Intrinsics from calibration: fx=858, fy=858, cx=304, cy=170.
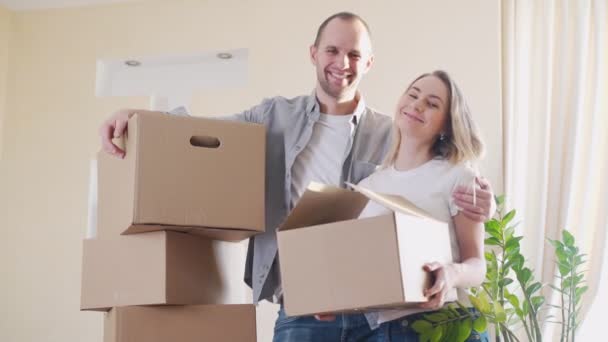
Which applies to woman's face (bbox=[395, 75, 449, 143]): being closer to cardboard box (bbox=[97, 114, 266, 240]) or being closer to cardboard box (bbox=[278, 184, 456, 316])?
cardboard box (bbox=[278, 184, 456, 316])

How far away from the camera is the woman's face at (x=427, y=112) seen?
1.81m

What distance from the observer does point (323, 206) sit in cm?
168

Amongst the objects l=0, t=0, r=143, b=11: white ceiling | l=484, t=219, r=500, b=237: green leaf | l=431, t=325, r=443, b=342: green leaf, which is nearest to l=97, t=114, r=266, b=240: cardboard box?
l=431, t=325, r=443, b=342: green leaf

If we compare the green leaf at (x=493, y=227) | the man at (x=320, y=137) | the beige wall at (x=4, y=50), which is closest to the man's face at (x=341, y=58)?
the man at (x=320, y=137)

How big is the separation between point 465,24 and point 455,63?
0.59ft

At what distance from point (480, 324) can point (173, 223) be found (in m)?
0.67

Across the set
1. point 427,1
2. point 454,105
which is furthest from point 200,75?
point 454,105

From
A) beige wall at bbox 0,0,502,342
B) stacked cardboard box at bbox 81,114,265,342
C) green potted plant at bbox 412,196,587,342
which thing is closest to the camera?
stacked cardboard box at bbox 81,114,265,342

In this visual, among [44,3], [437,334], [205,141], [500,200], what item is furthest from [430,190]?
[44,3]

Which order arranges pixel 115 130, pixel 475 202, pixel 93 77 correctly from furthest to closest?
1. pixel 93 77
2. pixel 115 130
3. pixel 475 202

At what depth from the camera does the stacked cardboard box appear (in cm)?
184

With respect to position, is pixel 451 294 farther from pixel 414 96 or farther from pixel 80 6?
pixel 80 6

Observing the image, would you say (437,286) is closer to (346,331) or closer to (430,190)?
(430,190)

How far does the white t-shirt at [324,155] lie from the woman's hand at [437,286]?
555mm
